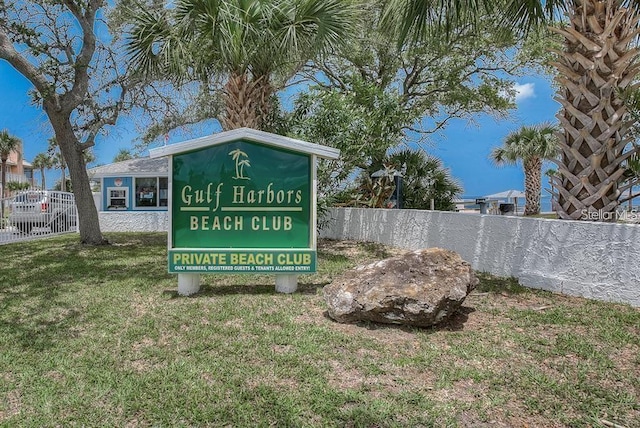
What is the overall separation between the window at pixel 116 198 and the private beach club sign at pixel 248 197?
44.9 ft

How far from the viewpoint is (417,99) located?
16.8 m

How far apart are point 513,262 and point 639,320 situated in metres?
2.15

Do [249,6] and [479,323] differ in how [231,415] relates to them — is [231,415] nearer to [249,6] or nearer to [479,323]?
[479,323]

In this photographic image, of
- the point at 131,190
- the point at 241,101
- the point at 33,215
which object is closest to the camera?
the point at 241,101

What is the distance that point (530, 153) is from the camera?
74.3 feet

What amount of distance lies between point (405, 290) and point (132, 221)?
1561 centimetres

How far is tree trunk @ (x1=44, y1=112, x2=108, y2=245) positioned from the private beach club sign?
6.87m

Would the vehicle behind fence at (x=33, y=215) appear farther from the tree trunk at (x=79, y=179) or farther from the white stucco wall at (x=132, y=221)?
the tree trunk at (x=79, y=179)

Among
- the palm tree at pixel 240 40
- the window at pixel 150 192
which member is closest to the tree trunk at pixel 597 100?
the palm tree at pixel 240 40

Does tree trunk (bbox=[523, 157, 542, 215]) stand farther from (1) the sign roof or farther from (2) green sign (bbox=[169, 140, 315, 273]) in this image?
(2) green sign (bbox=[169, 140, 315, 273])

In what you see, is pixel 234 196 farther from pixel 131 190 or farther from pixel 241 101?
pixel 131 190

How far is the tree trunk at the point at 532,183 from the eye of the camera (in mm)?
23375

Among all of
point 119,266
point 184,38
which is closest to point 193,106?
point 184,38

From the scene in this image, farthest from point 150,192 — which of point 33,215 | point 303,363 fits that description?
point 303,363
